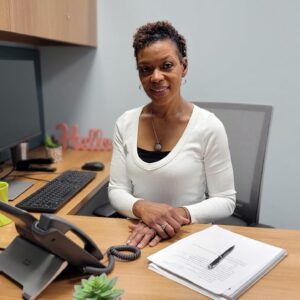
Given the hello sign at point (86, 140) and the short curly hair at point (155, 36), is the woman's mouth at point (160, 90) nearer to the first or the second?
the short curly hair at point (155, 36)

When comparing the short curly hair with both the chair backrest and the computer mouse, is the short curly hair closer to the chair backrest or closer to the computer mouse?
the chair backrest

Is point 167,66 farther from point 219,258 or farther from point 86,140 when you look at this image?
point 86,140

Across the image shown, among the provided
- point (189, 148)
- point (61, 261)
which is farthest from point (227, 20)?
point (61, 261)

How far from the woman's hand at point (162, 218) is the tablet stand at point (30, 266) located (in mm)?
315

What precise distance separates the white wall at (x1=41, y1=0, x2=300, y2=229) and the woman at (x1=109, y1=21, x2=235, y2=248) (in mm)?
722

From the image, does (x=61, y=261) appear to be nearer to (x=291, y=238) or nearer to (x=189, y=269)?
(x=189, y=269)

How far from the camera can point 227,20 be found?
2.03 meters

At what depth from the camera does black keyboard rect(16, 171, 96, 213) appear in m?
1.30

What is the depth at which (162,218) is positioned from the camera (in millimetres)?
1065

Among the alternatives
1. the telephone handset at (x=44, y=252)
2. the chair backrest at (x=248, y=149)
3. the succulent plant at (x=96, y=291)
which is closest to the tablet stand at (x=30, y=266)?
the telephone handset at (x=44, y=252)

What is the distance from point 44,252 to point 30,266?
44 millimetres

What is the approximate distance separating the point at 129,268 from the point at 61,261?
167mm

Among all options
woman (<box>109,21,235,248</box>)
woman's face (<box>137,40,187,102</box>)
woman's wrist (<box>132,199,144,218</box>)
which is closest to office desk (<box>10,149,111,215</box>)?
woman (<box>109,21,235,248</box>)

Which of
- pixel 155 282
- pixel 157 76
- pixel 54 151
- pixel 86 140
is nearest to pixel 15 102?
pixel 54 151
